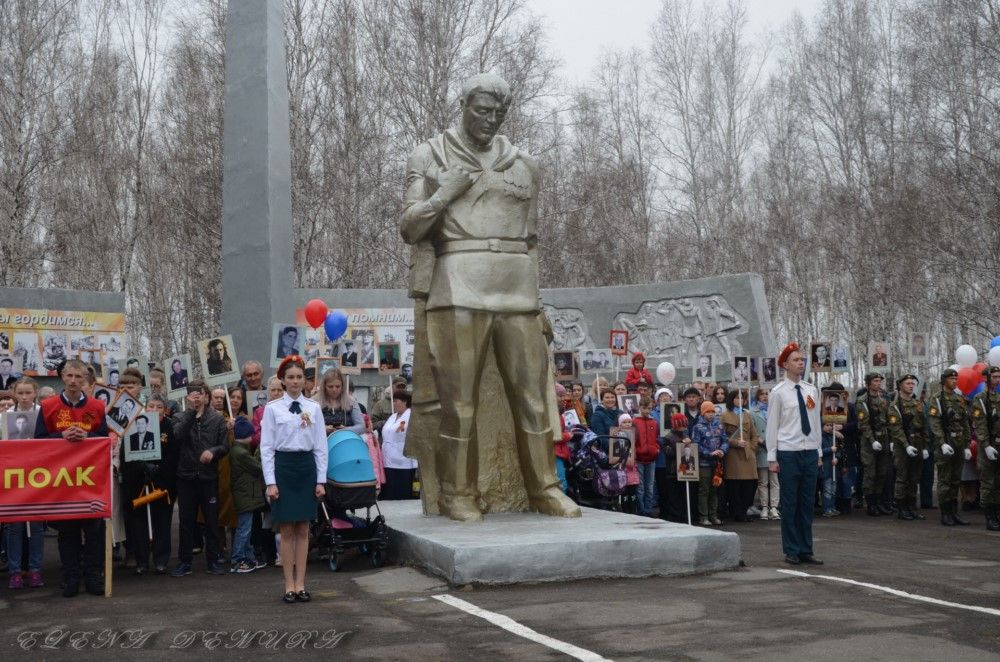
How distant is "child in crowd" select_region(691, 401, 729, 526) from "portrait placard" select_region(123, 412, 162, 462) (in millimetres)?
7154

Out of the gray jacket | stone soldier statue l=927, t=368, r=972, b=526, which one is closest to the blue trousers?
the gray jacket

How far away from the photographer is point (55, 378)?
2130 centimetres

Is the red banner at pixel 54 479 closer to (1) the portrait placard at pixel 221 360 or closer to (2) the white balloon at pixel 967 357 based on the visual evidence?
(1) the portrait placard at pixel 221 360

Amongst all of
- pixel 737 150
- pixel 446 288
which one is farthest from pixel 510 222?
pixel 737 150

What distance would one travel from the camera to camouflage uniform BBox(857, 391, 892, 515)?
1552 cm

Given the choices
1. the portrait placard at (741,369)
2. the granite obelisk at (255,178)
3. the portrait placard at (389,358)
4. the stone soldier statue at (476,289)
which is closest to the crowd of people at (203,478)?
the stone soldier statue at (476,289)

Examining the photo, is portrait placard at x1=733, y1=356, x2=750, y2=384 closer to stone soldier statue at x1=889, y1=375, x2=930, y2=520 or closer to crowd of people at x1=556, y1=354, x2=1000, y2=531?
crowd of people at x1=556, y1=354, x2=1000, y2=531

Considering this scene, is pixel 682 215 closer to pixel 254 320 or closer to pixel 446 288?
pixel 254 320

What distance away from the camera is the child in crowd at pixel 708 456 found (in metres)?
14.0

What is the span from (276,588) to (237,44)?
11007mm

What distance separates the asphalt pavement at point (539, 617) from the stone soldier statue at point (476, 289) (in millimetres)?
1581

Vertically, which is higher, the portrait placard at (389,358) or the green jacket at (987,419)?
the portrait placard at (389,358)

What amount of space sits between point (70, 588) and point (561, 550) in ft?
12.8

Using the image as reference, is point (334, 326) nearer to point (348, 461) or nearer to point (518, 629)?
point (348, 461)
